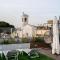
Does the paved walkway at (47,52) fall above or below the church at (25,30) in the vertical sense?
below

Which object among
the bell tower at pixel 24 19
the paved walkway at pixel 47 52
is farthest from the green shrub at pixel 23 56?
the bell tower at pixel 24 19

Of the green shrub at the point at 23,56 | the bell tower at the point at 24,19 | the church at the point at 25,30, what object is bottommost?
the green shrub at the point at 23,56

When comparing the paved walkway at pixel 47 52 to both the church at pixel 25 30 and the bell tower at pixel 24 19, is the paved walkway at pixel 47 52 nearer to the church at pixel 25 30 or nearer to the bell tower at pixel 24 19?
the church at pixel 25 30

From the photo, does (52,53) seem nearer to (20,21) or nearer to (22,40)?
(22,40)

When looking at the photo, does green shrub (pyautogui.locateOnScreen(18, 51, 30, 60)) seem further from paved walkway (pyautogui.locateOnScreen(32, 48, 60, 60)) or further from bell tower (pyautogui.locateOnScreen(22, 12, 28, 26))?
bell tower (pyautogui.locateOnScreen(22, 12, 28, 26))

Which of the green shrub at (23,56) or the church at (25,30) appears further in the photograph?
the church at (25,30)

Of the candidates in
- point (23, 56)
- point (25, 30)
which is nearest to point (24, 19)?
point (25, 30)

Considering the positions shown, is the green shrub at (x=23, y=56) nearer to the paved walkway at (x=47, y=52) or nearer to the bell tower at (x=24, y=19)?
the paved walkway at (x=47, y=52)

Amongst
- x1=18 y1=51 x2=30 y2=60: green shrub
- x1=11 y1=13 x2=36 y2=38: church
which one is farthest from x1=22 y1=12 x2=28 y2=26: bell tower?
x1=18 y1=51 x2=30 y2=60: green shrub

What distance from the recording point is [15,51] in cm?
390

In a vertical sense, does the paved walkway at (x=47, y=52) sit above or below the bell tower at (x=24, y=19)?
below

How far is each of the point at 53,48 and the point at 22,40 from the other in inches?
26.9

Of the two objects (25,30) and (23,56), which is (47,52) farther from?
(25,30)

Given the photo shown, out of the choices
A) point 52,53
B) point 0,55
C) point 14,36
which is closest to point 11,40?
point 14,36
